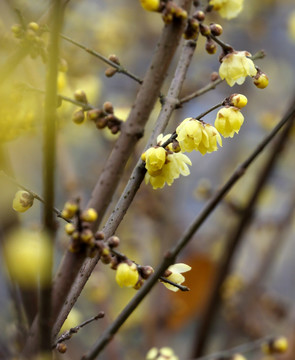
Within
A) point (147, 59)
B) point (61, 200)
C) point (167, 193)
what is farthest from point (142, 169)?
point (147, 59)

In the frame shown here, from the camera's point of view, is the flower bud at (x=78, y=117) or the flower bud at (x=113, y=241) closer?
the flower bud at (x=113, y=241)

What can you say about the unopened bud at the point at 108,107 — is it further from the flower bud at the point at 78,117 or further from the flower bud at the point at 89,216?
the flower bud at the point at 89,216

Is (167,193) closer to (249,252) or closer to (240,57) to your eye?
(249,252)

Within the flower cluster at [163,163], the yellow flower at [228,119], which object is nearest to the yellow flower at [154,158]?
the flower cluster at [163,163]

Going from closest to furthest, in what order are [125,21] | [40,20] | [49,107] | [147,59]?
[49,107], [40,20], [125,21], [147,59]

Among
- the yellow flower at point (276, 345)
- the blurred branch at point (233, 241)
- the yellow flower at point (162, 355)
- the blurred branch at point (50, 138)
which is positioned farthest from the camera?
the blurred branch at point (233, 241)

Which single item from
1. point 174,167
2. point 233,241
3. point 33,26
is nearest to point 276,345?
point 233,241
